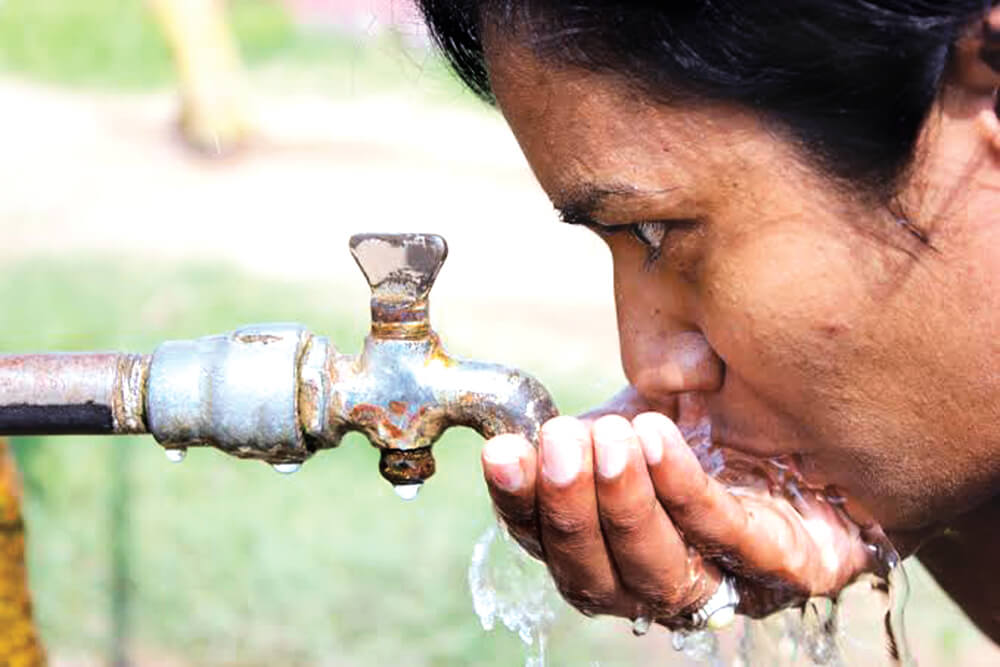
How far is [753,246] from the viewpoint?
1729 millimetres

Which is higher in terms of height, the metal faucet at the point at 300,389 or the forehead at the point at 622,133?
the forehead at the point at 622,133

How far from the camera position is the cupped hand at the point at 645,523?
1.63m

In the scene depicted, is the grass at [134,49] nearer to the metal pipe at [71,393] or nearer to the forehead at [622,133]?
the forehead at [622,133]

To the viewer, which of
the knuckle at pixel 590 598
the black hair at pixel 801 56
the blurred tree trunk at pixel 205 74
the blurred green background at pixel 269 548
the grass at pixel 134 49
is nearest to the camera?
the black hair at pixel 801 56

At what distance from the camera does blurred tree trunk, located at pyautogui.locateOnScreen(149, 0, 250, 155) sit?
10.4 m

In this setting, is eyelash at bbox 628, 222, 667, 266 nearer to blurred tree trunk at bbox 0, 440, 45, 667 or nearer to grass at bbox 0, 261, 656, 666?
blurred tree trunk at bbox 0, 440, 45, 667

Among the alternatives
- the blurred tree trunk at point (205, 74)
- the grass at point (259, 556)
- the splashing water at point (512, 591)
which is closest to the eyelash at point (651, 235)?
the splashing water at point (512, 591)

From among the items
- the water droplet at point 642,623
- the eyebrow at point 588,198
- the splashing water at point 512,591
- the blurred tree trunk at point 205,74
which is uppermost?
the eyebrow at point 588,198

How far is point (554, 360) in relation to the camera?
19.3ft

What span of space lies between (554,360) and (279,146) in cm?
513

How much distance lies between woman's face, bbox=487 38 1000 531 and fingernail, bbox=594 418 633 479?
23cm

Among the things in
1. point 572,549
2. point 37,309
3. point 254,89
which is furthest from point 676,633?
point 254,89

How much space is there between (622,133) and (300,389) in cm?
43

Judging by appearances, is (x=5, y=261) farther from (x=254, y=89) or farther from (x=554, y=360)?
(x=254, y=89)
